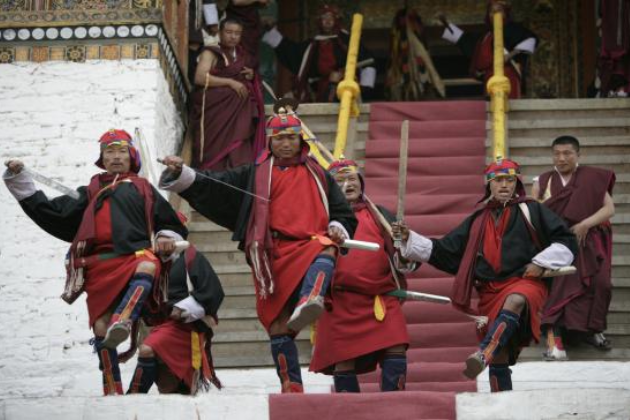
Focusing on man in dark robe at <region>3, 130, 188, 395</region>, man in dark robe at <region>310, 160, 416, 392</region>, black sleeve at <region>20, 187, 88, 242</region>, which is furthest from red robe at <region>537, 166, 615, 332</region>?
black sleeve at <region>20, 187, 88, 242</region>

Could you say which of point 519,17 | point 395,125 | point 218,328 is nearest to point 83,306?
point 218,328

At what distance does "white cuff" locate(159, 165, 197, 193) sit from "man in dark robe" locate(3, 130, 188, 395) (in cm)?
34

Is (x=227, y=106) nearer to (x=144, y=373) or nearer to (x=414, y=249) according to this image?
(x=414, y=249)

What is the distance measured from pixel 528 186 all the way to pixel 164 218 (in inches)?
156

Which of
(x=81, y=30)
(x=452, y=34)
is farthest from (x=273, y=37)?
(x=81, y=30)

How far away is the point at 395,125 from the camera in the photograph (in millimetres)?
14000

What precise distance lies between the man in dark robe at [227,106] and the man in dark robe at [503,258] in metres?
3.45

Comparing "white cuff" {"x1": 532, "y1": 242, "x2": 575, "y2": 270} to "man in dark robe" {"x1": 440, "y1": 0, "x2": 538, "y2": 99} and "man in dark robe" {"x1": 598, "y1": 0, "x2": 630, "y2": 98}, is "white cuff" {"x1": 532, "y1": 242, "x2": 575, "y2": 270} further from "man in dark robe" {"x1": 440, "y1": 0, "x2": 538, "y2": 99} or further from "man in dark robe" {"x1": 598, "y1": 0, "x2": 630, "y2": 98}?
"man in dark robe" {"x1": 440, "y1": 0, "x2": 538, "y2": 99}

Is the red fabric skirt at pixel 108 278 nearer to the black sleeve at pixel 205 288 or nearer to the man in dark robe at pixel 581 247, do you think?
the black sleeve at pixel 205 288

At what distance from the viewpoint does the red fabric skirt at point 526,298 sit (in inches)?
388

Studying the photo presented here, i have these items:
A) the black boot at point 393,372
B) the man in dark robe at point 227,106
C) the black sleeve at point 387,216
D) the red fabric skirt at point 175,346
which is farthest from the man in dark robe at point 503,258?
the man in dark robe at point 227,106

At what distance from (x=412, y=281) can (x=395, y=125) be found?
2426mm

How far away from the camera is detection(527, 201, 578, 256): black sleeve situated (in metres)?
10.1

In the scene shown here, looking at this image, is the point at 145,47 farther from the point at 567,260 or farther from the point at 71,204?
the point at 567,260
